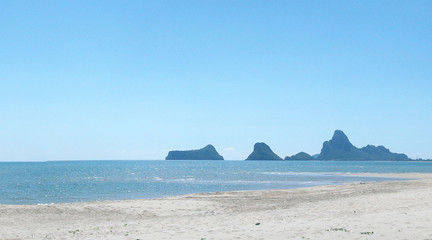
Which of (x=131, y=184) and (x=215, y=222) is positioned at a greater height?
(x=215, y=222)

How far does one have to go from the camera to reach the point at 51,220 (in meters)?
22.6

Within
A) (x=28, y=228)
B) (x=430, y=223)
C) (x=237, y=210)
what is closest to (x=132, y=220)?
(x=28, y=228)

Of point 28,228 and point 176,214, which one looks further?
point 176,214

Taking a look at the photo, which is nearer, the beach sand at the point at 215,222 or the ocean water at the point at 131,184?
the beach sand at the point at 215,222

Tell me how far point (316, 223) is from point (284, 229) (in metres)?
2.02

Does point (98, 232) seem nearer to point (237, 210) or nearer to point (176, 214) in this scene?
point (176, 214)

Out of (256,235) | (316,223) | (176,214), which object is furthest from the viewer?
(176,214)

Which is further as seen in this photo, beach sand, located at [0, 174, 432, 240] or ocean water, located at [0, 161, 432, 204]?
ocean water, located at [0, 161, 432, 204]

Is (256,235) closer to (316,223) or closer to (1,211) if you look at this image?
(316,223)

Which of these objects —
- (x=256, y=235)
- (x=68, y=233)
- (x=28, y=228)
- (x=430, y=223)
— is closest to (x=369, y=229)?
(x=430, y=223)

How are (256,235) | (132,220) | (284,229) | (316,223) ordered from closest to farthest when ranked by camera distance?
(256,235) < (284,229) < (316,223) < (132,220)

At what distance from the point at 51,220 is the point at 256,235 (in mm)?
12338

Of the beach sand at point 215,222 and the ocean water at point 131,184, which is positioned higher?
the beach sand at point 215,222

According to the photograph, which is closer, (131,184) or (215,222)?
(215,222)
